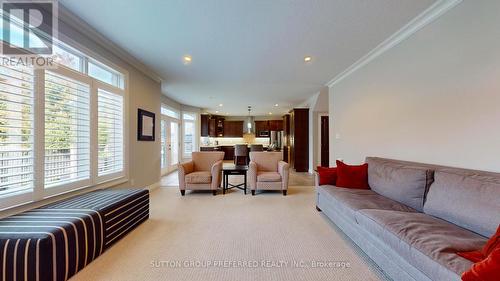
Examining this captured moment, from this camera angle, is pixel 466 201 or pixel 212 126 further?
pixel 212 126

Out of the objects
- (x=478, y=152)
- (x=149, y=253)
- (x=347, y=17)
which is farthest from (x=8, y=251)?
(x=478, y=152)

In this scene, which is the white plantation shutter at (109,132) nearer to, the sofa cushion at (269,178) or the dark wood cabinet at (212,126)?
the sofa cushion at (269,178)

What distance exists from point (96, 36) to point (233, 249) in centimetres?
346

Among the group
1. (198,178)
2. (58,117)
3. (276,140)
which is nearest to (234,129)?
(276,140)

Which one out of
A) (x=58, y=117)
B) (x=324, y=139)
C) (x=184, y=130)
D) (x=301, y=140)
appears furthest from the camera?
(x=184, y=130)

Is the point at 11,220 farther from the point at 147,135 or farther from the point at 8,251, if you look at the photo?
the point at 147,135

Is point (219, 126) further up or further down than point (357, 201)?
further up

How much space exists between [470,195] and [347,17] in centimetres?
221

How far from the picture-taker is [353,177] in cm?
309

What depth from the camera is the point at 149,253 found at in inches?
85.8

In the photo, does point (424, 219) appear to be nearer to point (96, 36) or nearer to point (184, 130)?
point (96, 36)

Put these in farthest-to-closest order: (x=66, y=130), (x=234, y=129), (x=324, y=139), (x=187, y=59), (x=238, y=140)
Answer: (x=238, y=140) < (x=234, y=129) < (x=324, y=139) < (x=187, y=59) < (x=66, y=130)

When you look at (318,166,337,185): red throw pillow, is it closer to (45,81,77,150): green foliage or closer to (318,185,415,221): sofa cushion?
(318,185,415,221): sofa cushion

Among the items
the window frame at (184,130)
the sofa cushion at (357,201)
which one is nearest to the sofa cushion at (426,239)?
the sofa cushion at (357,201)
